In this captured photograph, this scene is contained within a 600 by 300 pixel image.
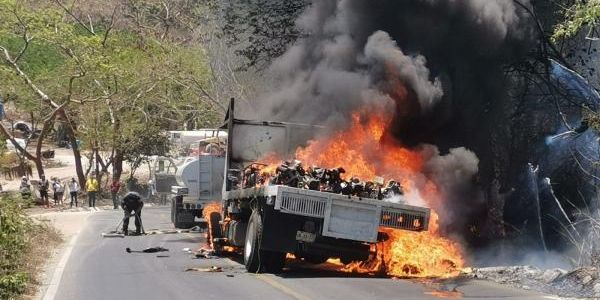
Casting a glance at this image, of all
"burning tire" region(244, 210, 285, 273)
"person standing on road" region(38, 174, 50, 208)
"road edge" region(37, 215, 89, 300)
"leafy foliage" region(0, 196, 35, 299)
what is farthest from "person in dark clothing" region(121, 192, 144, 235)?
"person standing on road" region(38, 174, 50, 208)

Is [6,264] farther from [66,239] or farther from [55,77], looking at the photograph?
[55,77]

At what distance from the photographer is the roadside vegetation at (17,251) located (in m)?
9.59

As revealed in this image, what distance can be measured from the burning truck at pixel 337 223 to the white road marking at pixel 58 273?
2.98 m

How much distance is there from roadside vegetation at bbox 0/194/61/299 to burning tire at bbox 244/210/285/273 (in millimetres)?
3276

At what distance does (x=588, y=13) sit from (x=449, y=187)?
18.0ft

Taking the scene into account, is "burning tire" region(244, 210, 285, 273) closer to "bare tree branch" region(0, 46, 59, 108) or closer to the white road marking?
the white road marking

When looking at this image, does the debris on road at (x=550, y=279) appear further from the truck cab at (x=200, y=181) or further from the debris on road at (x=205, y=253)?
the truck cab at (x=200, y=181)

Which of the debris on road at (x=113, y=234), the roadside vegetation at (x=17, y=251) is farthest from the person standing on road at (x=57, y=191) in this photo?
the roadside vegetation at (x=17, y=251)

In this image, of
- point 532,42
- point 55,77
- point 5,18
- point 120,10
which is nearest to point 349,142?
point 532,42

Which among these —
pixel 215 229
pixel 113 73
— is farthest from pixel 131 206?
pixel 113 73

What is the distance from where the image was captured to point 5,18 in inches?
1388

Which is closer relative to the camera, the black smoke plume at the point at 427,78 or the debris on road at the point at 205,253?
the black smoke plume at the point at 427,78

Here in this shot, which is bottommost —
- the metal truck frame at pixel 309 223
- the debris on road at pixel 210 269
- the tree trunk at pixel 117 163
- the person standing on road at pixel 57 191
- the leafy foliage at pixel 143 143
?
the debris on road at pixel 210 269

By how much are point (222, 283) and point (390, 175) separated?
3584 millimetres
